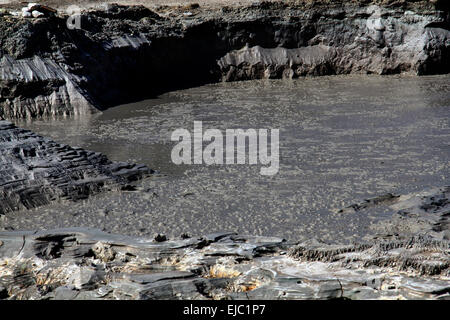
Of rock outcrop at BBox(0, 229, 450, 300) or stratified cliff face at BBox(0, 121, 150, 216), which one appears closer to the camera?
rock outcrop at BBox(0, 229, 450, 300)

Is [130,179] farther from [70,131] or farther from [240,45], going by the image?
[240,45]

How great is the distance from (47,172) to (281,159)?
6.95ft

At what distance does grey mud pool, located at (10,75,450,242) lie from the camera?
4402 millimetres

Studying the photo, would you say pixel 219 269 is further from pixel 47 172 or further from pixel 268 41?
pixel 268 41

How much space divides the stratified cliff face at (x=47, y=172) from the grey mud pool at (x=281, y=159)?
15cm

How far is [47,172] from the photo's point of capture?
5.12 metres

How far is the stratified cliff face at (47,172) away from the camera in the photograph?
4.85 m

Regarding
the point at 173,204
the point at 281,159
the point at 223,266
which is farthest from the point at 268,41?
the point at 223,266

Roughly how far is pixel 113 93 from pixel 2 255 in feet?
18.5

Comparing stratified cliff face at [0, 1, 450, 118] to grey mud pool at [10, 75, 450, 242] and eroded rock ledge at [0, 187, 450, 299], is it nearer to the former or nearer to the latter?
grey mud pool at [10, 75, 450, 242]

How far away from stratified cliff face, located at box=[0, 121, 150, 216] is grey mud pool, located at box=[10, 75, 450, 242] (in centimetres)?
15

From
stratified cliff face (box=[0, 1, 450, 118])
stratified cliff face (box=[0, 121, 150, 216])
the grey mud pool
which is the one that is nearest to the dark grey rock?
the grey mud pool
